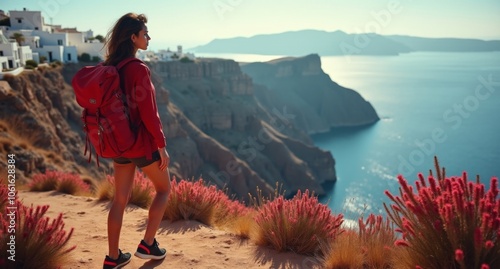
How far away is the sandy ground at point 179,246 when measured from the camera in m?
4.46

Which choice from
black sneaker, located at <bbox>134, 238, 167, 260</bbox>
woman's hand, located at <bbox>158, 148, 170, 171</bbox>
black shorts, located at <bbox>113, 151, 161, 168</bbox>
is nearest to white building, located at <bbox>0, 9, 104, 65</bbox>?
black sneaker, located at <bbox>134, 238, 167, 260</bbox>

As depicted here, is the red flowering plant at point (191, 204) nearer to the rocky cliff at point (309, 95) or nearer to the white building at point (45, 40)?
the white building at point (45, 40)

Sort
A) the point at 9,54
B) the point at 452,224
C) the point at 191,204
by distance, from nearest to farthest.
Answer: the point at 452,224, the point at 191,204, the point at 9,54

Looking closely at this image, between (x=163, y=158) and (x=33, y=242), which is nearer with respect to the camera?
(x=33, y=242)

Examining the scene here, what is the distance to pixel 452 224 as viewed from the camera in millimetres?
3008

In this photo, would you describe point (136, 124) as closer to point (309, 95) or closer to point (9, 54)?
point (9, 54)

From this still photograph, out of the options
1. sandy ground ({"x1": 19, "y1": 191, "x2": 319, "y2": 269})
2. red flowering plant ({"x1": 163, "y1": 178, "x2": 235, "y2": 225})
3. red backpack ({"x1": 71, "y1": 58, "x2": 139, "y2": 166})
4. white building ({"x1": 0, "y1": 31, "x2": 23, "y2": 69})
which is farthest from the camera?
white building ({"x1": 0, "y1": 31, "x2": 23, "y2": 69})

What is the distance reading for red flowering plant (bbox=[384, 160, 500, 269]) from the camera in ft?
9.79

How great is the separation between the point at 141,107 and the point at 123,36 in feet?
2.43

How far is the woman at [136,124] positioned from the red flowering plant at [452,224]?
225 cm

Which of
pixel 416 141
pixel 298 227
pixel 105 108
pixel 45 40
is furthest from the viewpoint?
pixel 416 141

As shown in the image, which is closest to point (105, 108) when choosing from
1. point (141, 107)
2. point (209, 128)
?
point (141, 107)

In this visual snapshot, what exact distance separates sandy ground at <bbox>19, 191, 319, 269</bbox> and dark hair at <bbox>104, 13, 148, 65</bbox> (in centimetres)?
219

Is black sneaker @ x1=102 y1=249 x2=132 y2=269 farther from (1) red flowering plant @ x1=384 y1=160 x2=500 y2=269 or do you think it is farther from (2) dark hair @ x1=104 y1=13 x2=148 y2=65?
(1) red flowering plant @ x1=384 y1=160 x2=500 y2=269
